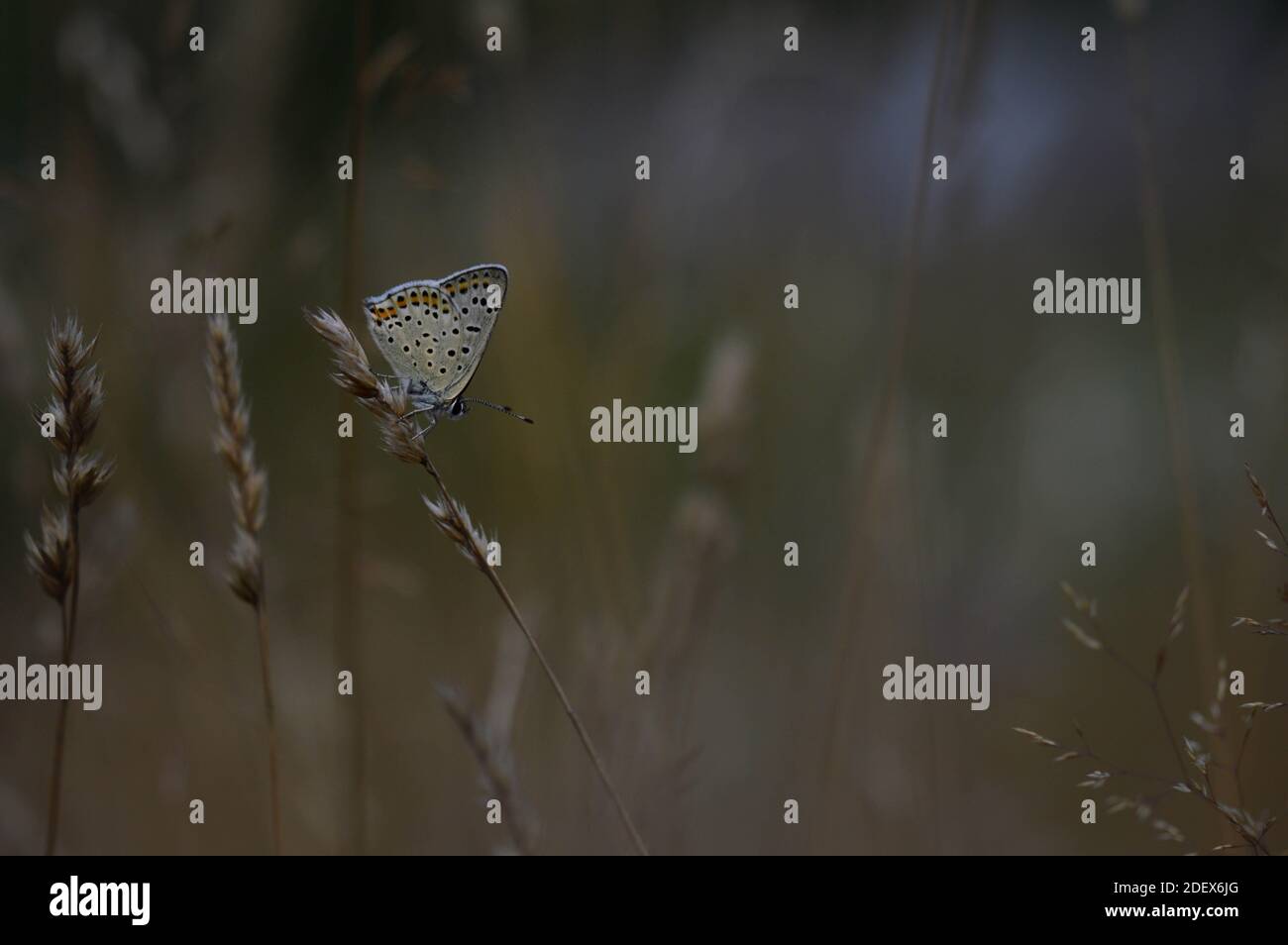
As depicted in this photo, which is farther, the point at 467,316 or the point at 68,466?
the point at 467,316
